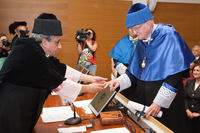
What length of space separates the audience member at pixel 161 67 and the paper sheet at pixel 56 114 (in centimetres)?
51

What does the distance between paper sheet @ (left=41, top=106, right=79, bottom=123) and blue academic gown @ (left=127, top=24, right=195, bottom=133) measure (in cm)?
84

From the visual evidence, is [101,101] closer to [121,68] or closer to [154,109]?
[154,109]

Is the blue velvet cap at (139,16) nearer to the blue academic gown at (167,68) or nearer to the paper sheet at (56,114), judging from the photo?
the blue academic gown at (167,68)

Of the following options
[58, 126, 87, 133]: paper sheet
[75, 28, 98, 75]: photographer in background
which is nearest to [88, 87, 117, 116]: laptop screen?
[58, 126, 87, 133]: paper sheet

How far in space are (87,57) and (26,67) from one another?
3.44 meters

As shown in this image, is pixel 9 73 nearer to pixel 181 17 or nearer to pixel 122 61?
pixel 122 61

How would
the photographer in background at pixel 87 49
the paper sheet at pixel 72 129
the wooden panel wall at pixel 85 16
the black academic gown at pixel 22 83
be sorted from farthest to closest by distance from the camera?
the wooden panel wall at pixel 85 16
the photographer in background at pixel 87 49
the paper sheet at pixel 72 129
the black academic gown at pixel 22 83

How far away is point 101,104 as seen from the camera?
1.84m

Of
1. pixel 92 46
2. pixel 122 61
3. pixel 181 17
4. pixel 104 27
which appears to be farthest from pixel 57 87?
pixel 181 17

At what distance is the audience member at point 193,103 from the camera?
9.50 ft

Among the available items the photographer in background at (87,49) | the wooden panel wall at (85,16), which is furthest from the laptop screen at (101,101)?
the wooden panel wall at (85,16)

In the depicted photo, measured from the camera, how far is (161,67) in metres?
1.91

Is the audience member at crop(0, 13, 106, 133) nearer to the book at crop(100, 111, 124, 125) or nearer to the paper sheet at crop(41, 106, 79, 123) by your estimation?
the paper sheet at crop(41, 106, 79, 123)

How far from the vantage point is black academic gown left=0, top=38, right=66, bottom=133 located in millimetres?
1357
